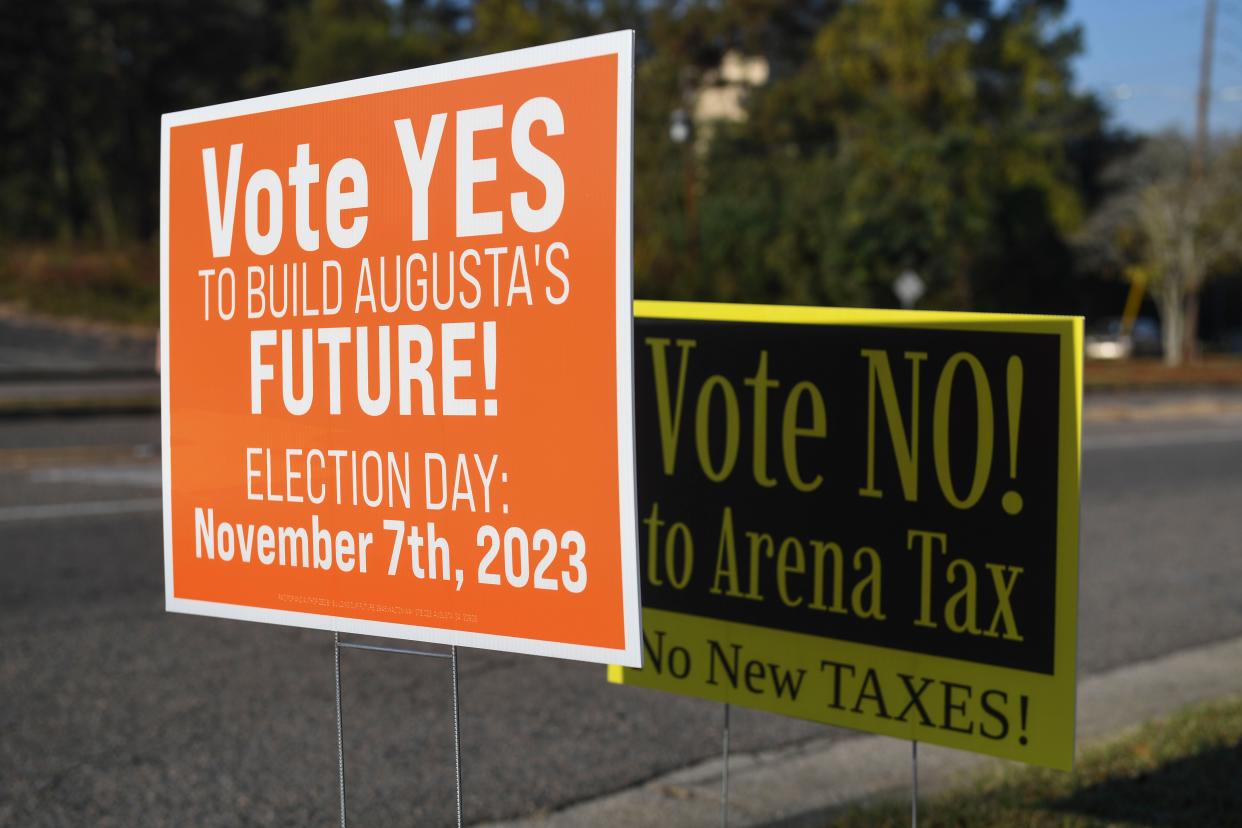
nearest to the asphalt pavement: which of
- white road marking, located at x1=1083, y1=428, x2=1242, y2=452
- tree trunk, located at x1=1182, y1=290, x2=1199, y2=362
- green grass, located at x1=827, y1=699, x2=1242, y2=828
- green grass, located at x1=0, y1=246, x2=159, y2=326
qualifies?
green grass, located at x1=827, y1=699, x2=1242, y2=828

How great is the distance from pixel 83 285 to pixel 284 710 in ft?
124

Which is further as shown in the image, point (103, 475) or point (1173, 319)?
point (1173, 319)

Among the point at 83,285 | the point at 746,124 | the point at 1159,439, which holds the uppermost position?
the point at 746,124

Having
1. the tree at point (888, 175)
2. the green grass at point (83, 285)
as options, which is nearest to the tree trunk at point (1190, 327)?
the tree at point (888, 175)

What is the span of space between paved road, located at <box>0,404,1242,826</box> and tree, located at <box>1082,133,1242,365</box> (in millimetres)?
36400

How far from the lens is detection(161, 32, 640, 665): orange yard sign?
243 centimetres

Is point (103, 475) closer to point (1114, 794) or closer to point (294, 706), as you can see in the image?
point (294, 706)

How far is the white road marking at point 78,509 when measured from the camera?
32.7 ft

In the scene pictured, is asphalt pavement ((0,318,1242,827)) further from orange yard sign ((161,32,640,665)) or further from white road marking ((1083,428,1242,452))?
→ white road marking ((1083,428,1242,452))

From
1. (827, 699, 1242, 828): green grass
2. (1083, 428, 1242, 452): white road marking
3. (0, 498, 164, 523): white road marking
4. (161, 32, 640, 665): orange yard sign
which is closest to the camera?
(161, 32, 640, 665): orange yard sign

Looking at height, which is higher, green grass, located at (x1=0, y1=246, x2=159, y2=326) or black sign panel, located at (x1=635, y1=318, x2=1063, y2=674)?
green grass, located at (x1=0, y1=246, x2=159, y2=326)

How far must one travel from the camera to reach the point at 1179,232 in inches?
1678

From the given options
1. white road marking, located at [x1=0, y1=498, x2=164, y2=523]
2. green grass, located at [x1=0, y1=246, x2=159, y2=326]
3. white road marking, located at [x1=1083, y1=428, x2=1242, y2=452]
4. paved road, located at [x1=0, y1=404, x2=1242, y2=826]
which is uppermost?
green grass, located at [x1=0, y1=246, x2=159, y2=326]

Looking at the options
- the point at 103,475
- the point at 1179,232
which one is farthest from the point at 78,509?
the point at 1179,232
